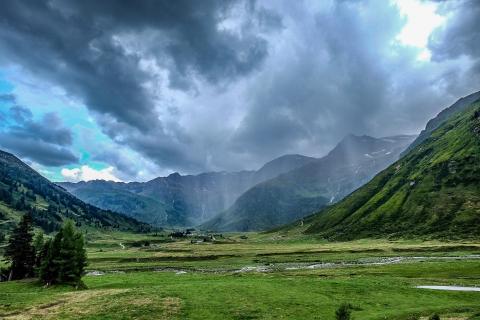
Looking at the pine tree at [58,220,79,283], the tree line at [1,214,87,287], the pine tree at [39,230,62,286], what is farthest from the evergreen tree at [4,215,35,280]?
the pine tree at [58,220,79,283]

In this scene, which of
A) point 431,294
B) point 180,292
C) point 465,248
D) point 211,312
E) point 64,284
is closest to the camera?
point 211,312

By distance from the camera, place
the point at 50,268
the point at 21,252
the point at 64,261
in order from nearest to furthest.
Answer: the point at 64,261, the point at 50,268, the point at 21,252

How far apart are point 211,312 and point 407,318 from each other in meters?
21.1

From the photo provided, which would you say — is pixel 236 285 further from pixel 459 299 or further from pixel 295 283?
pixel 459 299

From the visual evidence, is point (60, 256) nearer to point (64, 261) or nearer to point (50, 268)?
point (64, 261)

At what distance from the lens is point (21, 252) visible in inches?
3526

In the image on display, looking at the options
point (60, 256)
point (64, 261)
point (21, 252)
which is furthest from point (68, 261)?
point (21, 252)

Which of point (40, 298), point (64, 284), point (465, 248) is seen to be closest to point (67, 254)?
point (64, 284)

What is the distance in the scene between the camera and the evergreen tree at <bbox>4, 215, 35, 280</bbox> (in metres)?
89.0

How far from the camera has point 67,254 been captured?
237ft

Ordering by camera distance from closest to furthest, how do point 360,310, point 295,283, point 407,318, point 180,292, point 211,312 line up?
1. point 407,318
2. point 211,312
3. point 360,310
4. point 180,292
5. point 295,283

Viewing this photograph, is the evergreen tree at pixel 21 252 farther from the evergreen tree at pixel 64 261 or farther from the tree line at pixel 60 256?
the evergreen tree at pixel 64 261

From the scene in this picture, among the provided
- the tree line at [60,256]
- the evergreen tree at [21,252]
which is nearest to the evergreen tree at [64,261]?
the tree line at [60,256]

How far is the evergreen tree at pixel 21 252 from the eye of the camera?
89000mm
